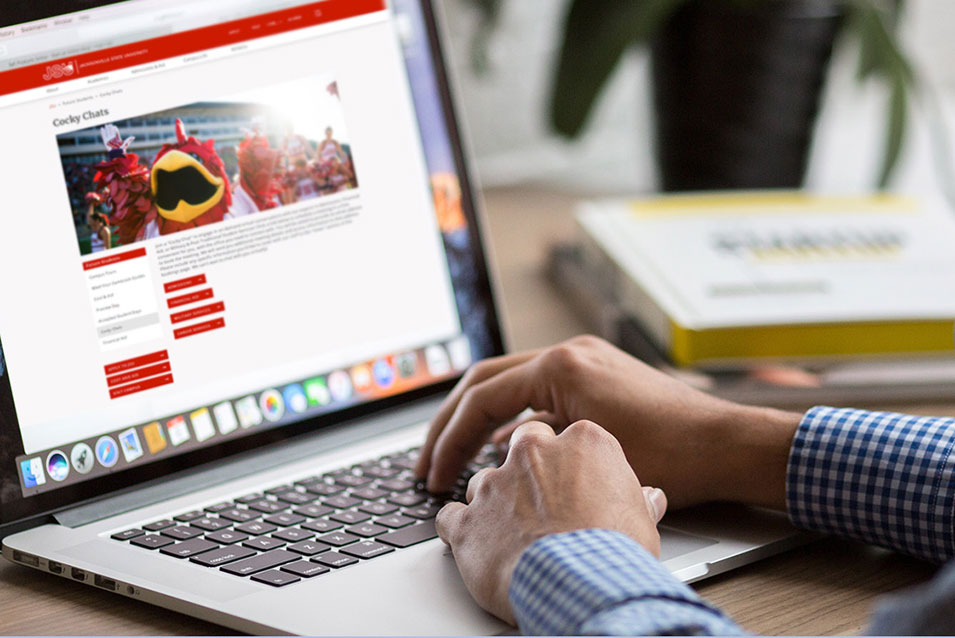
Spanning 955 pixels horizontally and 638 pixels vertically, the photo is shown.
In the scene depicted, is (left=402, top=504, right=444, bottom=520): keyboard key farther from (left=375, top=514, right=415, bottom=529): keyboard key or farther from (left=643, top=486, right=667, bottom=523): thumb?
(left=643, top=486, right=667, bottom=523): thumb

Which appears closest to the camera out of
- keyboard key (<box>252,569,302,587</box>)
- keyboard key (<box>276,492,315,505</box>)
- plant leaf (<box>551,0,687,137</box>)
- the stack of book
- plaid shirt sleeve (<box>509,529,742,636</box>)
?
plaid shirt sleeve (<box>509,529,742,636</box>)

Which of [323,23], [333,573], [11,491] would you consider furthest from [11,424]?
[323,23]

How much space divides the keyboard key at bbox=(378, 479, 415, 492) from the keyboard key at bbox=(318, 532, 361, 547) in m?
0.07

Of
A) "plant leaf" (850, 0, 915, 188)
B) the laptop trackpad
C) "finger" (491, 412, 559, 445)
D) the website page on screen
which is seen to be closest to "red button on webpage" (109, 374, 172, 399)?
the website page on screen

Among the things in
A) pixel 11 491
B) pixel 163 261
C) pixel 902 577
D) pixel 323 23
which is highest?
pixel 323 23

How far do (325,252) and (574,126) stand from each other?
556 mm

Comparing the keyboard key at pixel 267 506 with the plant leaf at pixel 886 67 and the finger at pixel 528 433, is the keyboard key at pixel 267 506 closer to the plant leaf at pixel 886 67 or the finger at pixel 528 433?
the finger at pixel 528 433

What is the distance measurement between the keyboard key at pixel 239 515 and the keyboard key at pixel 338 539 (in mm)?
55

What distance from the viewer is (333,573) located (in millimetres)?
526

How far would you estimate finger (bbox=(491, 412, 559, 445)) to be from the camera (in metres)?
0.65

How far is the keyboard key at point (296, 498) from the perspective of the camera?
617mm

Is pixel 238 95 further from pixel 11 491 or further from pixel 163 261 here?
pixel 11 491

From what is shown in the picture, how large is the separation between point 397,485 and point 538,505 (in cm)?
17

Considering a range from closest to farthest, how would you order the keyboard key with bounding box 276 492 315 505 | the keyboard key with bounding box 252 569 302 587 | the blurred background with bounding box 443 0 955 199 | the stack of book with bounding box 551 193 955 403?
the keyboard key with bounding box 252 569 302 587, the keyboard key with bounding box 276 492 315 505, the stack of book with bounding box 551 193 955 403, the blurred background with bounding box 443 0 955 199
